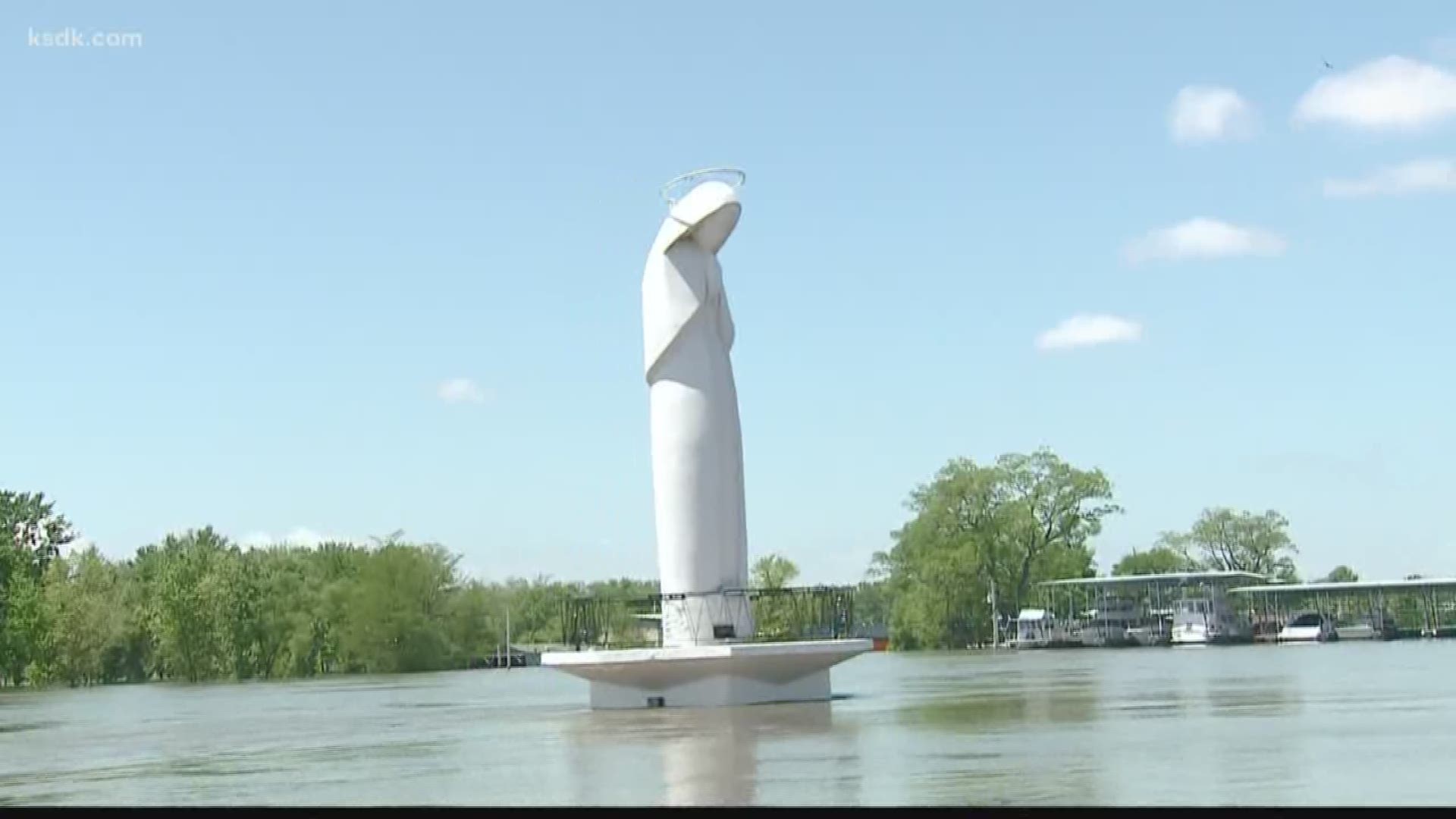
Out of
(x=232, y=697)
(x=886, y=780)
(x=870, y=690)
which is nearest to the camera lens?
(x=886, y=780)

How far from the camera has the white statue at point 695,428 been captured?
23547 millimetres

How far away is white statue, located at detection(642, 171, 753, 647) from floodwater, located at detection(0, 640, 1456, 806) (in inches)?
69.9

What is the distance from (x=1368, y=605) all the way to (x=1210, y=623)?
12.5 metres

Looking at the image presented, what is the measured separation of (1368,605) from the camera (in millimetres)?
85312

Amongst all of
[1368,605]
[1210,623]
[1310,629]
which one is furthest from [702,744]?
[1368,605]

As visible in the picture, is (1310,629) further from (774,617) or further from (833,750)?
(833,750)

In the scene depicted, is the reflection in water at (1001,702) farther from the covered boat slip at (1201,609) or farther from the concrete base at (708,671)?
the covered boat slip at (1201,609)

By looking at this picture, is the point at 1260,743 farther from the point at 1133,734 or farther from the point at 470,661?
the point at 470,661

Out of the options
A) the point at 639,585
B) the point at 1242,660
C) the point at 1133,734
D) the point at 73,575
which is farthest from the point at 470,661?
the point at 1133,734

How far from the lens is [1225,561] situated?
93.0 m

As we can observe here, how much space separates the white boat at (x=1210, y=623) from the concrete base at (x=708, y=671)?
57167mm

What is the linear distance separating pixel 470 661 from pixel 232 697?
3384cm

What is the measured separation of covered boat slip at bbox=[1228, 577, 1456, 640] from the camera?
7662 cm

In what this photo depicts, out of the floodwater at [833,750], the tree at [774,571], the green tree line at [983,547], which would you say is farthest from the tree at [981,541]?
the floodwater at [833,750]
